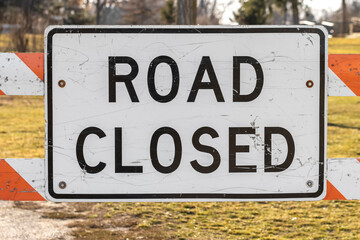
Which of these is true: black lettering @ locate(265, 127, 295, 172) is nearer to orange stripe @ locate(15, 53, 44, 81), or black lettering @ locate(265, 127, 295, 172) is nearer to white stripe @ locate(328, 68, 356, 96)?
white stripe @ locate(328, 68, 356, 96)

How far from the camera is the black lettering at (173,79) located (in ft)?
7.44

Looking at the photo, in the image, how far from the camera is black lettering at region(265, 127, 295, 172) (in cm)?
227

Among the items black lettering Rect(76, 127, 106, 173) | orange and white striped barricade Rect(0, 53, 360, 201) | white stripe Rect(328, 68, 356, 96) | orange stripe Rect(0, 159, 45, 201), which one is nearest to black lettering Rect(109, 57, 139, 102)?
black lettering Rect(76, 127, 106, 173)

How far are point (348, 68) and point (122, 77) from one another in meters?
0.98

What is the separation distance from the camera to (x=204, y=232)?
4.34 meters

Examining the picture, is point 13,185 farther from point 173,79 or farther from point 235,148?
point 235,148

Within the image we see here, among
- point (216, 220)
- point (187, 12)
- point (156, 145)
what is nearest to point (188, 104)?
point (156, 145)

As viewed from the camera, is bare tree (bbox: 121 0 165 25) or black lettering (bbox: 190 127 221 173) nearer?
black lettering (bbox: 190 127 221 173)

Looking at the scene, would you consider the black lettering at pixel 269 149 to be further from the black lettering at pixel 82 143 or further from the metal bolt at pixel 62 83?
the metal bolt at pixel 62 83

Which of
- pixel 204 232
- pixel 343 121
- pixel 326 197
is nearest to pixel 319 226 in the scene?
pixel 204 232

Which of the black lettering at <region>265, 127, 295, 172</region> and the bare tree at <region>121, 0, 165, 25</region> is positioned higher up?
the bare tree at <region>121, 0, 165, 25</region>

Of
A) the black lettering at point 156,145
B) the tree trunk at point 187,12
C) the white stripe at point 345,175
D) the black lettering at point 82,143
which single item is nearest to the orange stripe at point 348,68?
the white stripe at point 345,175

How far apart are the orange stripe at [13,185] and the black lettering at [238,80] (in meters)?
0.98

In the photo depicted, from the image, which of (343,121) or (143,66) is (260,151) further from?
(343,121)
